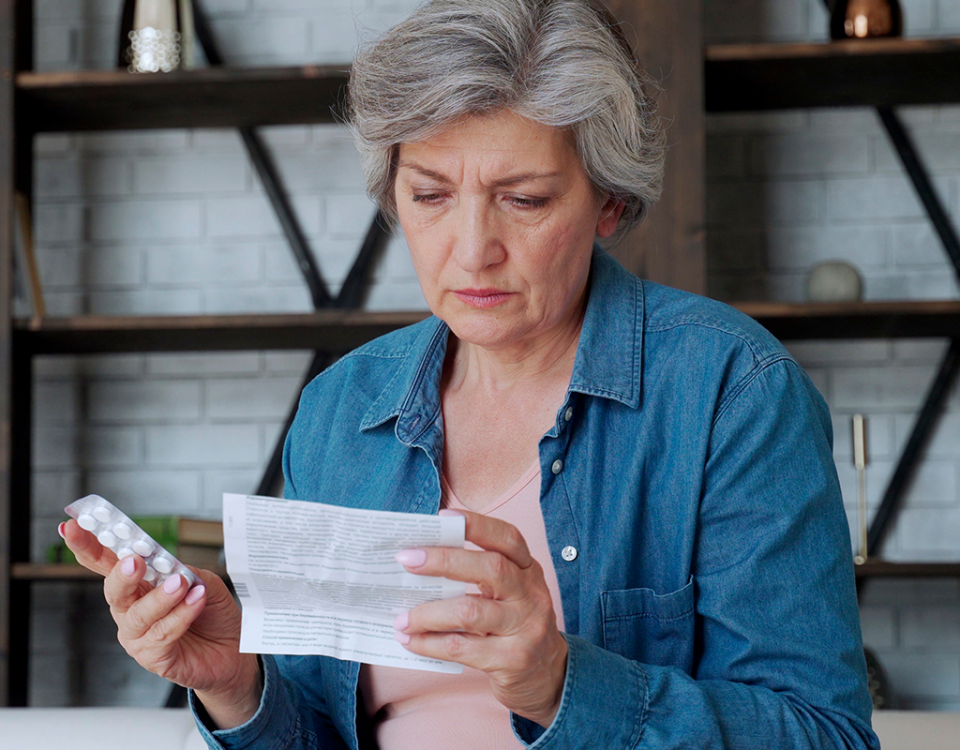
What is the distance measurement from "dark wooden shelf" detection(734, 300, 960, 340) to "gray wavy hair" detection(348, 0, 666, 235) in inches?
46.1

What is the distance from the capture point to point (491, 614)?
851 millimetres

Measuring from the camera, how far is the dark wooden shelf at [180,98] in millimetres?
2463

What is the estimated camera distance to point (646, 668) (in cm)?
99

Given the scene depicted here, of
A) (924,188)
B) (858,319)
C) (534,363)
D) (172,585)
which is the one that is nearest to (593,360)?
(534,363)

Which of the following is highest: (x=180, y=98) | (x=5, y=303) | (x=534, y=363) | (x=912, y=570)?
(x=180, y=98)

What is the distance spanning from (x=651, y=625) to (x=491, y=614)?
1.17 ft

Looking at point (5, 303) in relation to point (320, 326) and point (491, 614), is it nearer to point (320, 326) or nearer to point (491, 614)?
point (320, 326)

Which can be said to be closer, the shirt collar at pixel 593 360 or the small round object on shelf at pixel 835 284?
the shirt collar at pixel 593 360

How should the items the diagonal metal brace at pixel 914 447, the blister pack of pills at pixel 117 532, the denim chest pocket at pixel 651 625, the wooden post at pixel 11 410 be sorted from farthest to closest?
the diagonal metal brace at pixel 914 447 → the wooden post at pixel 11 410 → the denim chest pocket at pixel 651 625 → the blister pack of pills at pixel 117 532

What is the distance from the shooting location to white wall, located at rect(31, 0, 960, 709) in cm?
272

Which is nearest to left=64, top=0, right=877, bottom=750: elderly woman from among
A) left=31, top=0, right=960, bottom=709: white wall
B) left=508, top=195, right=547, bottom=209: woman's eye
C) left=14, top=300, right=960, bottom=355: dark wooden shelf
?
left=508, top=195, right=547, bottom=209: woman's eye

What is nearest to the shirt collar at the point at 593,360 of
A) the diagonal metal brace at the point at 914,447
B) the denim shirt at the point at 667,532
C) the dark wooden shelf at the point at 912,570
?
the denim shirt at the point at 667,532

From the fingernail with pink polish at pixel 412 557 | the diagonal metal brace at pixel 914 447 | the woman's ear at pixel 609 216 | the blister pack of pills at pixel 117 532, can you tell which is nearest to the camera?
the fingernail with pink polish at pixel 412 557

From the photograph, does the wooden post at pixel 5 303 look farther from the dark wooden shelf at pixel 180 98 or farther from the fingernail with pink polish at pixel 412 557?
the fingernail with pink polish at pixel 412 557
